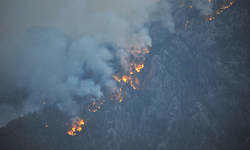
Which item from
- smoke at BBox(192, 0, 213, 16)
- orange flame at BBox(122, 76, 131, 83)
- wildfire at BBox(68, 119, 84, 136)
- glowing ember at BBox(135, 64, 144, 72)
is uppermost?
smoke at BBox(192, 0, 213, 16)

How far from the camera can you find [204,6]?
174 meters

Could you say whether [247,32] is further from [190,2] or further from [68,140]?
[68,140]

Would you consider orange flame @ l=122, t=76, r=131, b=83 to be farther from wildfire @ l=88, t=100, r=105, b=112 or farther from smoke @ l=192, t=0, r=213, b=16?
smoke @ l=192, t=0, r=213, b=16

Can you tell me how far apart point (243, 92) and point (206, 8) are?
3430 inches

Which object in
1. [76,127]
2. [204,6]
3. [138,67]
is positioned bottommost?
[76,127]

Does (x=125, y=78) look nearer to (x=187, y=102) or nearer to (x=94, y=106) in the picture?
(x=94, y=106)

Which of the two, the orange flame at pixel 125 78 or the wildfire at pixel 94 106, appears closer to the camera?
the wildfire at pixel 94 106

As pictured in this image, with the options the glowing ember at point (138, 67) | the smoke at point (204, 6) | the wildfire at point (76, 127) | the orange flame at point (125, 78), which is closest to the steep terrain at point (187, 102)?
the wildfire at point (76, 127)

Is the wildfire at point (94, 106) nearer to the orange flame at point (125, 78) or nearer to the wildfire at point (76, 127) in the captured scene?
the wildfire at point (76, 127)

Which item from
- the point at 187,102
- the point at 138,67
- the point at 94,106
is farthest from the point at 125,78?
the point at 187,102

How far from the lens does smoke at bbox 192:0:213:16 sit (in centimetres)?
17062

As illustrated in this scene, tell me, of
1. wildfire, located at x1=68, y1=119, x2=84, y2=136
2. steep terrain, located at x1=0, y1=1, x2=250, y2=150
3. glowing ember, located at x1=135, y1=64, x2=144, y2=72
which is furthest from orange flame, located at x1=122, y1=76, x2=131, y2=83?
wildfire, located at x1=68, y1=119, x2=84, y2=136

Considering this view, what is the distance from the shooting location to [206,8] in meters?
172

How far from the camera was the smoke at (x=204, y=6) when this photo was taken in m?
171
